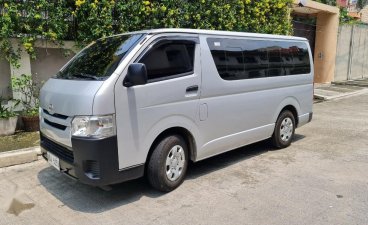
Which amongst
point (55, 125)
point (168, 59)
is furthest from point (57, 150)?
point (168, 59)

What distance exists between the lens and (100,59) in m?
4.43

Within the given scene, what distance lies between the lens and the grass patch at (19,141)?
6.06 metres

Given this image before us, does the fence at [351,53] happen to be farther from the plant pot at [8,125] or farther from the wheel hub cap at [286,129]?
the plant pot at [8,125]

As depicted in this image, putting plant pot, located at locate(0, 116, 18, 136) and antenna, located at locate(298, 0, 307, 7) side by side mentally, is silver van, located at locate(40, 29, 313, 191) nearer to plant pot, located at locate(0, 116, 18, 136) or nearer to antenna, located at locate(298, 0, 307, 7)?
plant pot, located at locate(0, 116, 18, 136)

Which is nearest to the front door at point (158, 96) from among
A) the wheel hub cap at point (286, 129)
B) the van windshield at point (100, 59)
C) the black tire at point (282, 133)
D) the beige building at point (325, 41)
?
the van windshield at point (100, 59)

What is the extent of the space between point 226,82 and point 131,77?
5.43 feet

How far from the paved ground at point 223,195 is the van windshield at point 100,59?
147 centimetres

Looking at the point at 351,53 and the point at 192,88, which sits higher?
the point at 351,53

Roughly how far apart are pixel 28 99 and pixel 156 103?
4.24 meters

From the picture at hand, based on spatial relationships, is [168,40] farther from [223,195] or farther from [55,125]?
[223,195]

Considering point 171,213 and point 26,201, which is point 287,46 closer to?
point 171,213

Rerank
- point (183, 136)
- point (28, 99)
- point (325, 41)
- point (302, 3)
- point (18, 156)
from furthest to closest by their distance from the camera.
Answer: point (325, 41)
point (302, 3)
point (28, 99)
point (18, 156)
point (183, 136)

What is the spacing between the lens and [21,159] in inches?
220

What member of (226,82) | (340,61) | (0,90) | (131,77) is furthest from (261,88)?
(340,61)
